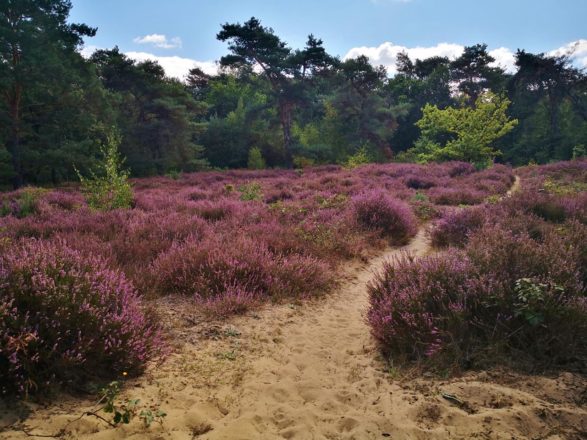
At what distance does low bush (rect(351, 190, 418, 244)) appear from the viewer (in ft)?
29.8

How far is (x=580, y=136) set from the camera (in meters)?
35.1

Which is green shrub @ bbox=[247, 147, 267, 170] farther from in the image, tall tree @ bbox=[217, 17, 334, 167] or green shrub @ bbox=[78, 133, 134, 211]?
green shrub @ bbox=[78, 133, 134, 211]

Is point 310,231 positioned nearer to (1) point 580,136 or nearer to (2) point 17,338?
(2) point 17,338

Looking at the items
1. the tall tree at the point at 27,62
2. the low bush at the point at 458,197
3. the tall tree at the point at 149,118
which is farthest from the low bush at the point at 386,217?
the tall tree at the point at 149,118

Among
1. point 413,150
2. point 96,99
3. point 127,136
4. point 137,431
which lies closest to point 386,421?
point 137,431

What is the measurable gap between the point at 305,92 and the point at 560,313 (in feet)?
96.9

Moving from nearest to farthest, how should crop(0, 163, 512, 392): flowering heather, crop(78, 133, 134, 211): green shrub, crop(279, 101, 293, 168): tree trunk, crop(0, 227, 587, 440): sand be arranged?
crop(0, 227, 587, 440): sand
crop(0, 163, 512, 392): flowering heather
crop(78, 133, 134, 211): green shrub
crop(279, 101, 293, 168): tree trunk

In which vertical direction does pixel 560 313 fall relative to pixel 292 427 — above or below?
above

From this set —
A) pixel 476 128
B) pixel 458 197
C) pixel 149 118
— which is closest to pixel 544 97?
pixel 476 128

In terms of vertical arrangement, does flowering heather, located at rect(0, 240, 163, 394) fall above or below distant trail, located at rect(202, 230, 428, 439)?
above

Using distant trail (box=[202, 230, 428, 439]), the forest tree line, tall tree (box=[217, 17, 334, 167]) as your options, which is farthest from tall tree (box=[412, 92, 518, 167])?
distant trail (box=[202, 230, 428, 439])

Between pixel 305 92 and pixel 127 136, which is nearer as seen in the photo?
pixel 127 136

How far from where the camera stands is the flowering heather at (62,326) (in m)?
2.68

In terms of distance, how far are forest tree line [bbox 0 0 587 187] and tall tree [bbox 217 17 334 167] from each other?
82 millimetres
